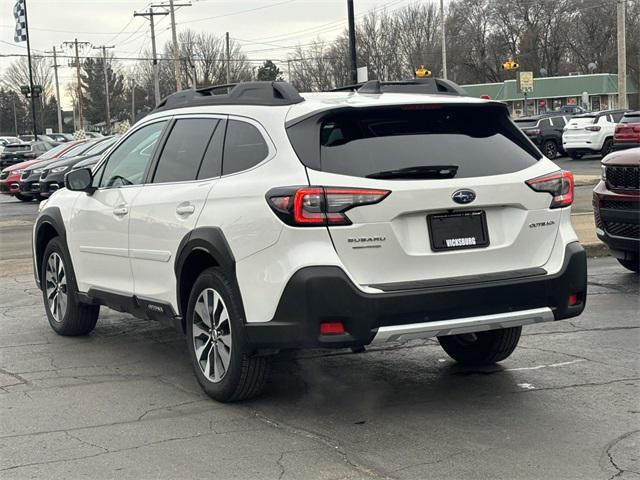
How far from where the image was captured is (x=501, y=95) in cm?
8500

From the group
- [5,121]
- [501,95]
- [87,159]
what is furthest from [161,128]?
[5,121]

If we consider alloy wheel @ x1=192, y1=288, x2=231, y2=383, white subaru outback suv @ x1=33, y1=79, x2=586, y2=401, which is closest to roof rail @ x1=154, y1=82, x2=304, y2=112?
white subaru outback suv @ x1=33, y1=79, x2=586, y2=401

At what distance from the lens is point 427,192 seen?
16.1 feet

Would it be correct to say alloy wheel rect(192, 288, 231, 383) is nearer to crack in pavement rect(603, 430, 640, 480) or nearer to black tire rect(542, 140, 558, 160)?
crack in pavement rect(603, 430, 640, 480)

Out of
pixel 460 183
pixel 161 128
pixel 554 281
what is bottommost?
pixel 554 281

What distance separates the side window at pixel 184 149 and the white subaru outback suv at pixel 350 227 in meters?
0.02

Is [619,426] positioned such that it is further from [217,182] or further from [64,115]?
[64,115]

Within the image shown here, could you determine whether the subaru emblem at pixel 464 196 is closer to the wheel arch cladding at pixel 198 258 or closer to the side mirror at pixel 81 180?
the wheel arch cladding at pixel 198 258

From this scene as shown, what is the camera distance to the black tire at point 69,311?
24.0 feet

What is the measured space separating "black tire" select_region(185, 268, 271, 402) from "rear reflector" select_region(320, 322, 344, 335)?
20.5 inches

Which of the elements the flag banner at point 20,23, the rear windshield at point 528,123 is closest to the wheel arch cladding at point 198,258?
the rear windshield at point 528,123

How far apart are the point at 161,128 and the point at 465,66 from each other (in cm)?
9670

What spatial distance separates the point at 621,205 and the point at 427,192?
4.61m

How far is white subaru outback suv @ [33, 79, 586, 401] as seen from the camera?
4.78 metres
